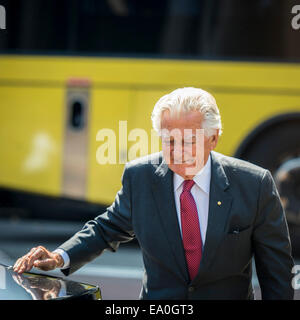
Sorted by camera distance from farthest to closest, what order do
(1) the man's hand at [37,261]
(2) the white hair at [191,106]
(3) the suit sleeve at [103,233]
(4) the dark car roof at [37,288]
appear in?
1. (3) the suit sleeve at [103,233]
2. (1) the man's hand at [37,261]
3. (2) the white hair at [191,106]
4. (4) the dark car roof at [37,288]

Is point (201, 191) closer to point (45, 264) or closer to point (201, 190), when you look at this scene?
point (201, 190)

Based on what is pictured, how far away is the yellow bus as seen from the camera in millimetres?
7387

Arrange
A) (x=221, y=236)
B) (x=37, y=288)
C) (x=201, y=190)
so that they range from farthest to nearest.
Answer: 1. (x=201, y=190)
2. (x=221, y=236)
3. (x=37, y=288)

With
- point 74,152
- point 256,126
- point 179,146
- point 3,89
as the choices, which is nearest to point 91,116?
point 74,152

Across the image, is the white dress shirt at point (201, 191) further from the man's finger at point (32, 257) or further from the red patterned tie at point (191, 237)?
the man's finger at point (32, 257)

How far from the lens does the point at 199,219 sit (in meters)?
2.74

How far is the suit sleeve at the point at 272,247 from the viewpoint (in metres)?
2.73

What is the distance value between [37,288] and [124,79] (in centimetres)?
516

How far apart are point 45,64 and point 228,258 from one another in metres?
5.41

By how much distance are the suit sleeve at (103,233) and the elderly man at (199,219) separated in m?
0.04

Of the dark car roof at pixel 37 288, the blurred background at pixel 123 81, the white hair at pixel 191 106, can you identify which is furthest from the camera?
the blurred background at pixel 123 81

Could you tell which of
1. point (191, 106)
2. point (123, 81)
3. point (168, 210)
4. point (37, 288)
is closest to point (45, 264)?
point (37, 288)

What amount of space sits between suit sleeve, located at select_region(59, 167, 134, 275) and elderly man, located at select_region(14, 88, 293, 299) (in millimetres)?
41

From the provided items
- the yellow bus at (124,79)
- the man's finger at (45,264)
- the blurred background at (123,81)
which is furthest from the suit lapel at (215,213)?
the yellow bus at (124,79)
